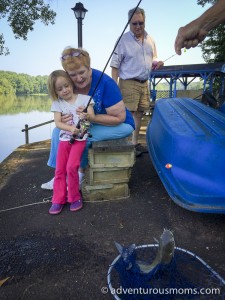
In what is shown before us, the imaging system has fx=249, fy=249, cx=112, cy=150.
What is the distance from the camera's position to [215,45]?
80.5 feet

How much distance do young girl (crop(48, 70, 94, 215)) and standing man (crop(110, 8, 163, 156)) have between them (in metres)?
1.70

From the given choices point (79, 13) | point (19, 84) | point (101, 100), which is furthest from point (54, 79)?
point (19, 84)

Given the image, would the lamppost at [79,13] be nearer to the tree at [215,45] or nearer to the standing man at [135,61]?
the standing man at [135,61]

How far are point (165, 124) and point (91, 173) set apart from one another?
46.4 inches

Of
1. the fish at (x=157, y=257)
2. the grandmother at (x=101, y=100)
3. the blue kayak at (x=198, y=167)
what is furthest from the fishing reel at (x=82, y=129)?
the fish at (x=157, y=257)

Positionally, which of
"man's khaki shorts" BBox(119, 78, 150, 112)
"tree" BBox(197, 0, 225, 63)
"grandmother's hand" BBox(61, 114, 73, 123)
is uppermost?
"tree" BBox(197, 0, 225, 63)

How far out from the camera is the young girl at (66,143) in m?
2.96

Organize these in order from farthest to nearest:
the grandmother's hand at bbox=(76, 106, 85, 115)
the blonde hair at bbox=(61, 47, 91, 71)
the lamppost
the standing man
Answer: the lamppost < the standing man < the grandmother's hand at bbox=(76, 106, 85, 115) < the blonde hair at bbox=(61, 47, 91, 71)

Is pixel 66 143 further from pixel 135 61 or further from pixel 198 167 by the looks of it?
pixel 135 61

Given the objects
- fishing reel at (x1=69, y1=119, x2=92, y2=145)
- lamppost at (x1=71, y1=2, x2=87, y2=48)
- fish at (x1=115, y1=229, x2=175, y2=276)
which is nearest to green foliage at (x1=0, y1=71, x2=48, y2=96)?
lamppost at (x1=71, y1=2, x2=87, y2=48)

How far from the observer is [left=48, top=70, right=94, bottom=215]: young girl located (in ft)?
9.72

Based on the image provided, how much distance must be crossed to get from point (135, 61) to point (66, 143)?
7.57 ft

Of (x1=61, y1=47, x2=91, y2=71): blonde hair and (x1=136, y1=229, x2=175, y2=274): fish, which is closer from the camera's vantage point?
(x1=136, y1=229, x2=175, y2=274): fish

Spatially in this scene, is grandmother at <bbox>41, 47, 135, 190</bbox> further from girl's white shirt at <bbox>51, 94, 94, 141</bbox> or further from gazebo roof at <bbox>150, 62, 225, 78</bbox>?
gazebo roof at <bbox>150, 62, 225, 78</bbox>
